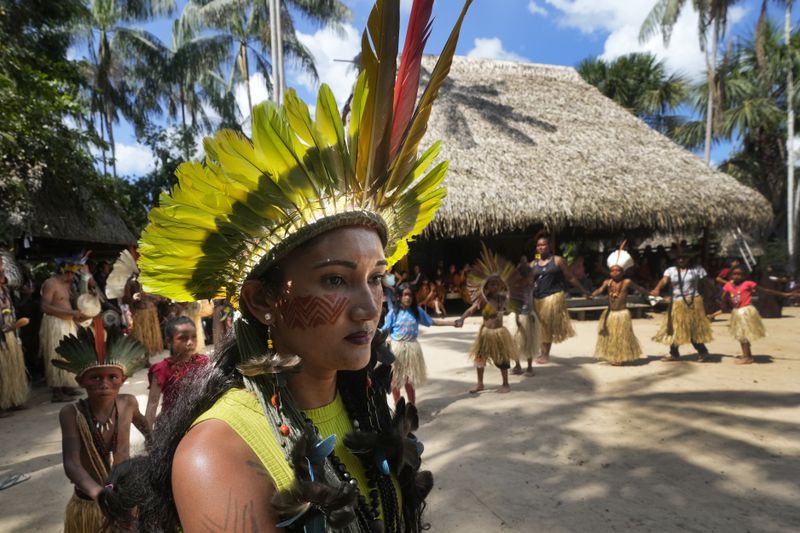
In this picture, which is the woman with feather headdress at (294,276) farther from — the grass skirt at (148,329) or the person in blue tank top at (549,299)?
the grass skirt at (148,329)

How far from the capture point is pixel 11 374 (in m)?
5.88

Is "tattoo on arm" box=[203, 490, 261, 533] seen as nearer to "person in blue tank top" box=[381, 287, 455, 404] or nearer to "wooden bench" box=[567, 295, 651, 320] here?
"person in blue tank top" box=[381, 287, 455, 404]

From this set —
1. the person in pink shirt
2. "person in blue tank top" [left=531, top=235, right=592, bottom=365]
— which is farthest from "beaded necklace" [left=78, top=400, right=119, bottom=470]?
the person in pink shirt

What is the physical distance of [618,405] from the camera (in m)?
5.58

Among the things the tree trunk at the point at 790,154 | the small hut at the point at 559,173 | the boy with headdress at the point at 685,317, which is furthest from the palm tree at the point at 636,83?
the boy with headdress at the point at 685,317

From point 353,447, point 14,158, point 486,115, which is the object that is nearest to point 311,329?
point 353,447

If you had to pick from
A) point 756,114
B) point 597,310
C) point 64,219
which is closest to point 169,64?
point 64,219

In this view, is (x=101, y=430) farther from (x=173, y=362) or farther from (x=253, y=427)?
(x=253, y=427)

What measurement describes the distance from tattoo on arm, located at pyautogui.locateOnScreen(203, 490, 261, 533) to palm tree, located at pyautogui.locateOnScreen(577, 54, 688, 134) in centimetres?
2915

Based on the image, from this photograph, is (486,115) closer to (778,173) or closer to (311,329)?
(311,329)

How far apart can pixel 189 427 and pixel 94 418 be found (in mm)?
1910

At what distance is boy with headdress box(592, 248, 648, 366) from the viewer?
7461 mm

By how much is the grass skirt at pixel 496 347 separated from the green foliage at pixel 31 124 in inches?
247

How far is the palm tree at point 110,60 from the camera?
2389 cm
